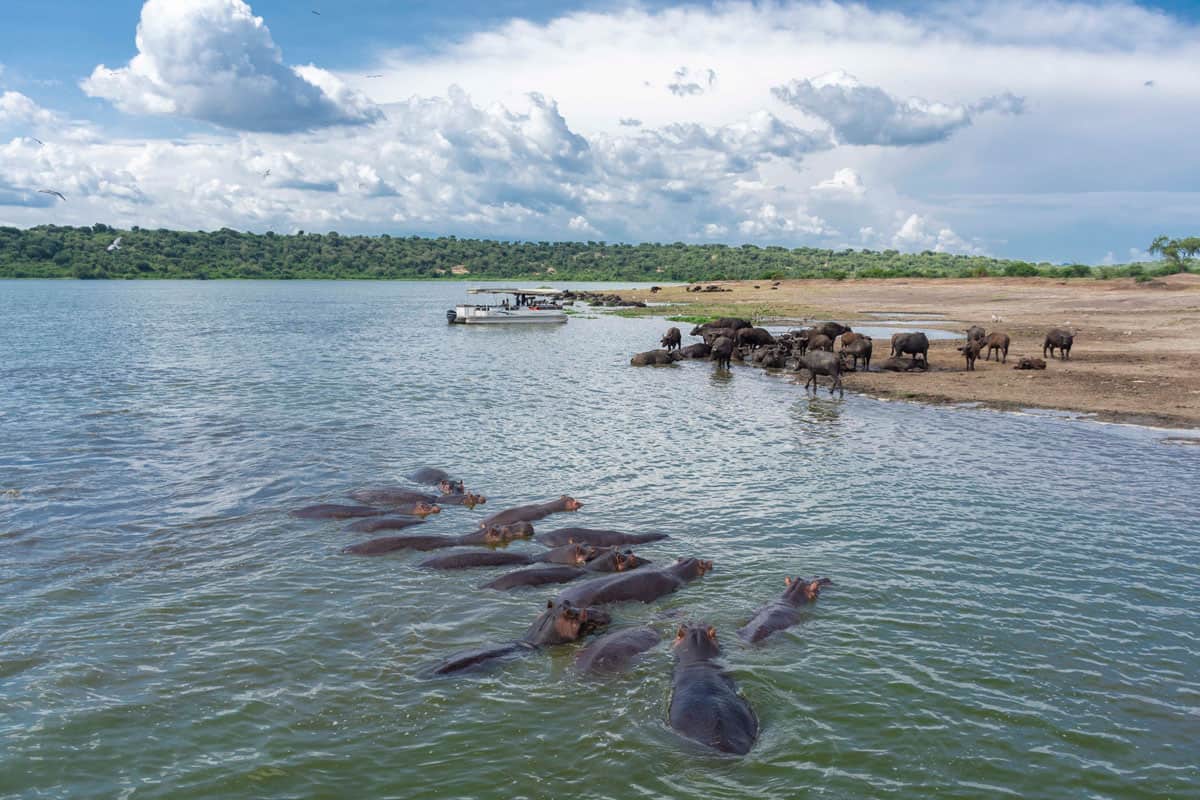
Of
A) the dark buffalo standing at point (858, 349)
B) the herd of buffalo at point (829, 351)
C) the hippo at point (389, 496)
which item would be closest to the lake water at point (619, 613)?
the hippo at point (389, 496)

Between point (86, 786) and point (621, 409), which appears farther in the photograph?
point (621, 409)

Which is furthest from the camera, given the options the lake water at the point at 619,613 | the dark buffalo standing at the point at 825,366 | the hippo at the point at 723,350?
the hippo at the point at 723,350

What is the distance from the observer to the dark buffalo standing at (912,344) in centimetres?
3064

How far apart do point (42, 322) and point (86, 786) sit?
239ft

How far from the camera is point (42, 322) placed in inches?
2603

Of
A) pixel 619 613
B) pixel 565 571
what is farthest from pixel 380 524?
pixel 619 613

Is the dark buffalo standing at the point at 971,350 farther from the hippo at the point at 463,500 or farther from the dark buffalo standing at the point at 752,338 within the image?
the hippo at the point at 463,500

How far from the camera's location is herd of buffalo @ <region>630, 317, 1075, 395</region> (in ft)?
95.0

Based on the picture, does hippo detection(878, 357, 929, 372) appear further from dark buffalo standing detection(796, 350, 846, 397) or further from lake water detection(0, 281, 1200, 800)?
lake water detection(0, 281, 1200, 800)

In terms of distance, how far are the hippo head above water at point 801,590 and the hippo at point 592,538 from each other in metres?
2.87

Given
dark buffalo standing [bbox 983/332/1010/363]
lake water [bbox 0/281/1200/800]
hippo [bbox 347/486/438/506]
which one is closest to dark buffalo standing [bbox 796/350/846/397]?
lake water [bbox 0/281/1200/800]

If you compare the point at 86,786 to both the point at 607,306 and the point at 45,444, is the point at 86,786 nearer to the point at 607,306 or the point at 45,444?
the point at 45,444

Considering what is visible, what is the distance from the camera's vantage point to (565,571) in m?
11.8

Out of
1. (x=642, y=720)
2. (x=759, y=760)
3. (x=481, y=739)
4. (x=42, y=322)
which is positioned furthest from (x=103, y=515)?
(x=42, y=322)
